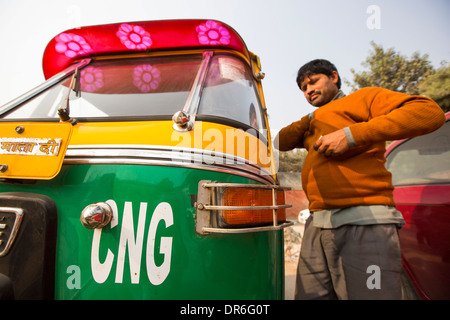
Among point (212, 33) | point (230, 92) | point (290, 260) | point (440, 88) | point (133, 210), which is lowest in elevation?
point (290, 260)

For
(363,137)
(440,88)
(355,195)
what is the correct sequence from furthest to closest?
(440,88) < (355,195) < (363,137)

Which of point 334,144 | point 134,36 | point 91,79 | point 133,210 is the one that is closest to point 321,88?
point 334,144

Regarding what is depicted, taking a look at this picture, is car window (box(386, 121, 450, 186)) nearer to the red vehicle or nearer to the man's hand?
the red vehicle

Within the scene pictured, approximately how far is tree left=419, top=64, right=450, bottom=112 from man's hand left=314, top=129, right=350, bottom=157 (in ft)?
32.3

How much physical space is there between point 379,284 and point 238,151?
1.08 metres

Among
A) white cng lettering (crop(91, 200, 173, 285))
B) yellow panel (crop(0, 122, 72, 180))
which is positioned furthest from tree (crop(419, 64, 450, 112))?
yellow panel (crop(0, 122, 72, 180))

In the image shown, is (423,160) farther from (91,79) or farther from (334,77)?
(91,79)

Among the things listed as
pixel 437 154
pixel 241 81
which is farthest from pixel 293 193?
pixel 241 81

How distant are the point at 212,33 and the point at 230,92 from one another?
1.48 feet

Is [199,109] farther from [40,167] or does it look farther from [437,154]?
[437,154]

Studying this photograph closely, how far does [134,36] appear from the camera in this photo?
6.15 ft

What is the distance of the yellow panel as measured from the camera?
1.17 m

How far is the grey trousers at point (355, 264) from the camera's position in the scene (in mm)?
1421

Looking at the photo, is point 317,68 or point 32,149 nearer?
point 32,149
